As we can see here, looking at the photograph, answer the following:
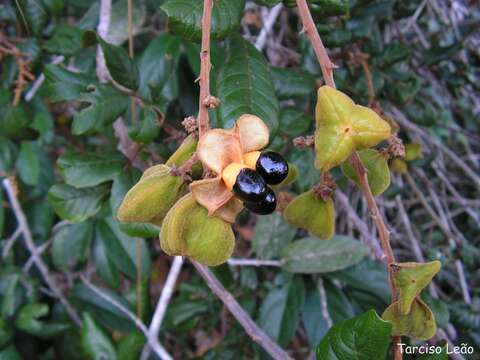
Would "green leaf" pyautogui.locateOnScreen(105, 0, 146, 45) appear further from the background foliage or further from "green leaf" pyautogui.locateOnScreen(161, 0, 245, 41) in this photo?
"green leaf" pyautogui.locateOnScreen(161, 0, 245, 41)

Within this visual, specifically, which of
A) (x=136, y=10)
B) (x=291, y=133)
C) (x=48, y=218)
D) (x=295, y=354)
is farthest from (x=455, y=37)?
(x=48, y=218)

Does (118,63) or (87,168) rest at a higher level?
(118,63)

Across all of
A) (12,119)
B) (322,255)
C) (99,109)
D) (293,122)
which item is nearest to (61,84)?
(99,109)

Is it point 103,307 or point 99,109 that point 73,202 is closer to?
point 99,109

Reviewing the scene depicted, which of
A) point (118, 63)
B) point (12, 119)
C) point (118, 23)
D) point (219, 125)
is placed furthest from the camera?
point (118, 23)

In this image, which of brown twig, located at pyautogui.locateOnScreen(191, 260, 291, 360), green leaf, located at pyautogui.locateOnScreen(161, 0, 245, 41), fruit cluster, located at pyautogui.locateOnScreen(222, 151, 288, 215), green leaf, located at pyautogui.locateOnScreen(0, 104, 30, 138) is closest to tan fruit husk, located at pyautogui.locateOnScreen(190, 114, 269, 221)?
fruit cluster, located at pyautogui.locateOnScreen(222, 151, 288, 215)

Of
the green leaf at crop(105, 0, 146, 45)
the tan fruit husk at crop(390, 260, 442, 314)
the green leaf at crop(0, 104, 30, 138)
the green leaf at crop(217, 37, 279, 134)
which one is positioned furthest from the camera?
the green leaf at crop(105, 0, 146, 45)

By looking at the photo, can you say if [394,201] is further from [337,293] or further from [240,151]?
[240,151]

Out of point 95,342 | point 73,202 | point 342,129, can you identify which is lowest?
point 95,342
